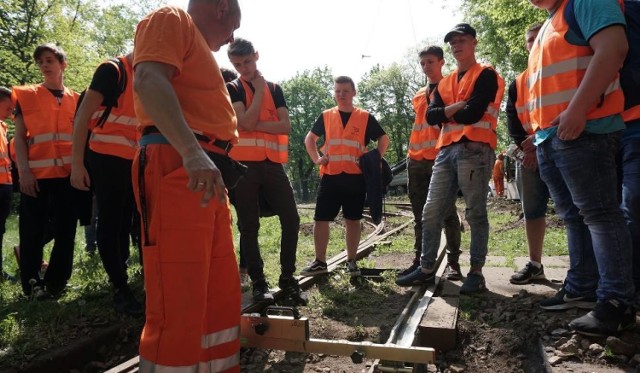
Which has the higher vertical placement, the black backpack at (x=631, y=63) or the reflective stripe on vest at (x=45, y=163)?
the black backpack at (x=631, y=63)

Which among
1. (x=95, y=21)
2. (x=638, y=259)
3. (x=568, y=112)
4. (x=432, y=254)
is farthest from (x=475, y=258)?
(x=95, y=21)

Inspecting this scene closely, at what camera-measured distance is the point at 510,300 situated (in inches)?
141

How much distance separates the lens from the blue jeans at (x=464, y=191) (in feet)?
12.8

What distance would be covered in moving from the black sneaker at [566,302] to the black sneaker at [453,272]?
1.25 m

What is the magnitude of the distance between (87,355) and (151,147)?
1.92 metres

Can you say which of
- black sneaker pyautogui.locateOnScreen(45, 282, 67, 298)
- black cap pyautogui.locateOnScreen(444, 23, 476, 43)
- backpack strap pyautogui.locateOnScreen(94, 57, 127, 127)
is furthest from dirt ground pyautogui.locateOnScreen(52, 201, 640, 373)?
black cap pyautogui.locateOnScreen(444, 23, 476, 43)

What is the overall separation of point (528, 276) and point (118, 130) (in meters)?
3.99

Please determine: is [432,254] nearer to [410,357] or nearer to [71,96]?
[410,357]

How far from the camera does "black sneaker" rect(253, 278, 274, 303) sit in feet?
11.7

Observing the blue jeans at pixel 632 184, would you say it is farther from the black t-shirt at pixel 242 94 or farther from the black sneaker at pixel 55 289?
the black sneaker at pixel 55 289

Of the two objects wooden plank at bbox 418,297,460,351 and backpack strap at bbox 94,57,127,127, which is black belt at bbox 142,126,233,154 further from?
wooden plank at bbox 418,297,460,351

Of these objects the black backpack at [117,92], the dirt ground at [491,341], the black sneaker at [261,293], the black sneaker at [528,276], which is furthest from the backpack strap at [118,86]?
the black sneaker at [528,276]

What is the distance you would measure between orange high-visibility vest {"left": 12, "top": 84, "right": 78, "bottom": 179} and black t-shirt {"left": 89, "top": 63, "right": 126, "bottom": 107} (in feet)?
4.02

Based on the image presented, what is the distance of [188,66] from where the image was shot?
201 centimetres
